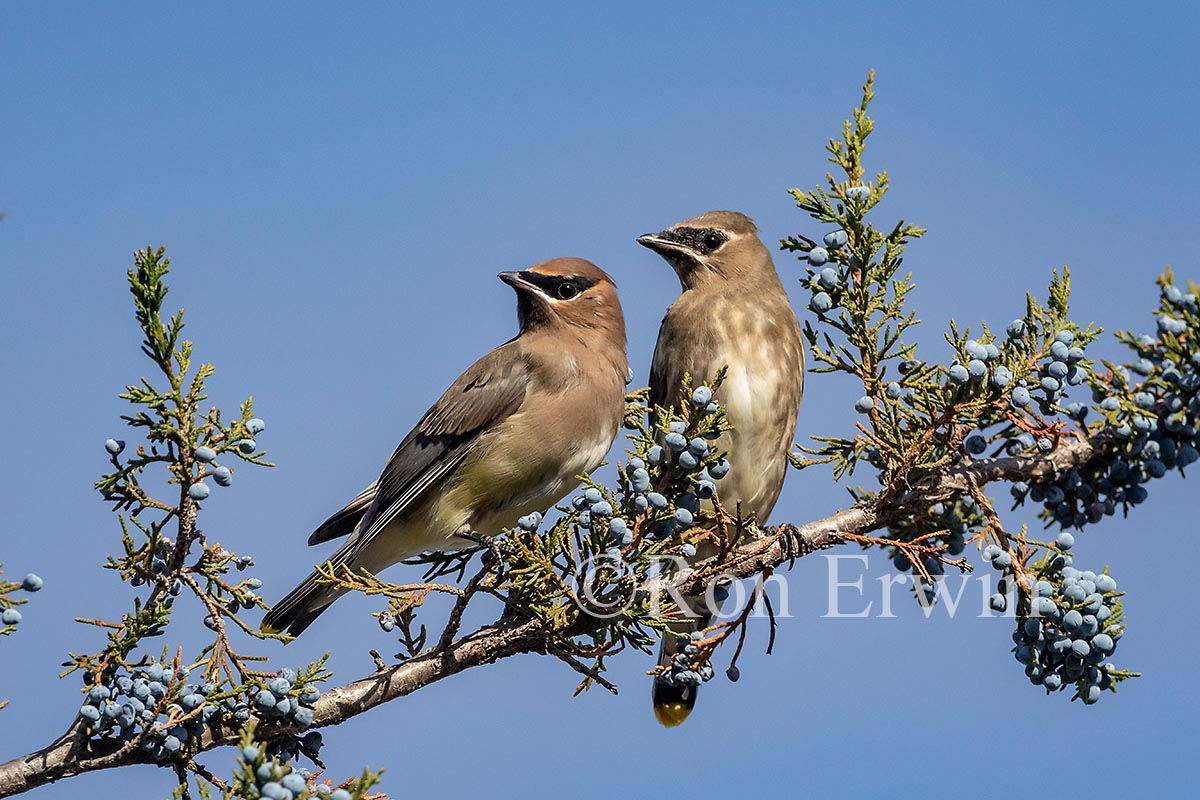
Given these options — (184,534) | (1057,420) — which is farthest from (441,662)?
(1057,420)

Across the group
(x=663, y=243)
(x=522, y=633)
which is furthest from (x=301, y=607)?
(x=663, y=243)

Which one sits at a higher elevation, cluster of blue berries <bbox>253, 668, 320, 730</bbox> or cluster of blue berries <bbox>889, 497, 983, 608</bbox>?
cluster of blue berries <bbox>889, 497, 983, 608</bbox>

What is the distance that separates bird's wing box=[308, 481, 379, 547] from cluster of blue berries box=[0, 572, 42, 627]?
196cm

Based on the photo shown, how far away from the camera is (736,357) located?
18.8ft

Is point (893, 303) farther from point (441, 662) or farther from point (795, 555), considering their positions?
point (441, 662)

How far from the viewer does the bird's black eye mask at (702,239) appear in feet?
20.5

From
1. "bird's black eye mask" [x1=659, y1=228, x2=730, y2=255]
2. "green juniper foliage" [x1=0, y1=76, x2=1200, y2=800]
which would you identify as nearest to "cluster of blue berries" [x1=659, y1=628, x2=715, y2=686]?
"green juniper foliage" [x1=0, y1=76, x2=1200, y2=800]

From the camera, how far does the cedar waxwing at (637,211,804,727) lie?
5.68 metres

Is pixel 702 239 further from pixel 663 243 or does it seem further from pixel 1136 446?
pixel 1136 446

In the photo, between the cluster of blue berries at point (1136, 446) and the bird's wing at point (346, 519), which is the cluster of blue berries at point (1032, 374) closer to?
the cluster of blue berries at point (1136, 446)

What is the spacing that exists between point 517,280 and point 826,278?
5.82 feet

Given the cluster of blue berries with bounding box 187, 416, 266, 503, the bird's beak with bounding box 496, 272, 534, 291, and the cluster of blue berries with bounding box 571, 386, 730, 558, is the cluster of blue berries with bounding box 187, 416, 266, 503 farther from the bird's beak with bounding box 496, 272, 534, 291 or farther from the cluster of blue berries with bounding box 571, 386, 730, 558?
the bird's beak with bounding box 496, 272, 534, 291

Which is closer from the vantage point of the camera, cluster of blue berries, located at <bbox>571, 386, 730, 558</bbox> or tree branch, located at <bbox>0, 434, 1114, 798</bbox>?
tree branch, located at <bbox>0, 434, 1114, 798</bbox>

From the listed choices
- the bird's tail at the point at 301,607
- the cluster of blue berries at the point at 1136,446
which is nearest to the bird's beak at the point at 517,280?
the bird's tail at the point at 301,607
